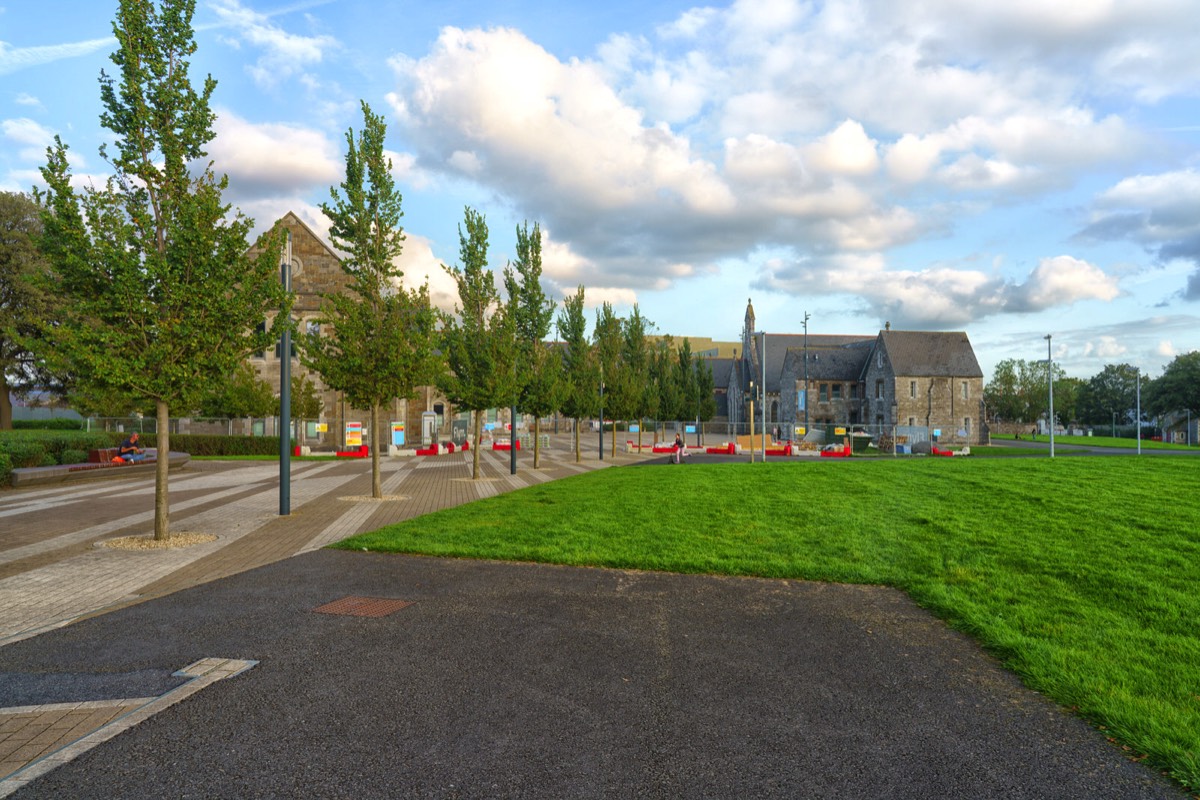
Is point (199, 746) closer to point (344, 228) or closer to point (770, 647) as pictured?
point (770, 647)

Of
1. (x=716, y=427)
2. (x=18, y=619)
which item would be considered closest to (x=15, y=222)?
(x=18, y=619)

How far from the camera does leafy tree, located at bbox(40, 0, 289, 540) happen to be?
9656 mm

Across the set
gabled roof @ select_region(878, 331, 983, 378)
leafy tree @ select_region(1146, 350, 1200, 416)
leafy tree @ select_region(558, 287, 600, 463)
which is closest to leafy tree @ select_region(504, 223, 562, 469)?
leafy tree @ select_region(558, 287, 600, 463)

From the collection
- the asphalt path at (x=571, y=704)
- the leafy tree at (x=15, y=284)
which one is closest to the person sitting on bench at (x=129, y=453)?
the asphalt path at (x=571, y=704)

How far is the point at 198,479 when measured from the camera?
2134 centimetres

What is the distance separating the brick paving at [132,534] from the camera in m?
4.43

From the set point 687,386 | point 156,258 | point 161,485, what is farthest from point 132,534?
point 687,386

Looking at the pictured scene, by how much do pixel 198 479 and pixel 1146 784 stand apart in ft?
77.0

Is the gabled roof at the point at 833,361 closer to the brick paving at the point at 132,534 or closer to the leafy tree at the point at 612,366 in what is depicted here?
the leafy tree at the point at 612,366

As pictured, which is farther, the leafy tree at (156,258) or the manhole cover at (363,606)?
the leafy tree at (156,258)

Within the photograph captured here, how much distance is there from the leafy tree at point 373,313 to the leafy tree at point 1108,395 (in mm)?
122574

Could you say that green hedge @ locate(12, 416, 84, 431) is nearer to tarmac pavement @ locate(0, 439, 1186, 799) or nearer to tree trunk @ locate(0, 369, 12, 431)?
tree trunk @ locate(0, 369, 12, 431)

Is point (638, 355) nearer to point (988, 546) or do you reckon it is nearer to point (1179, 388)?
point (988, 546)

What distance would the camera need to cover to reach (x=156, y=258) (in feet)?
32.7
